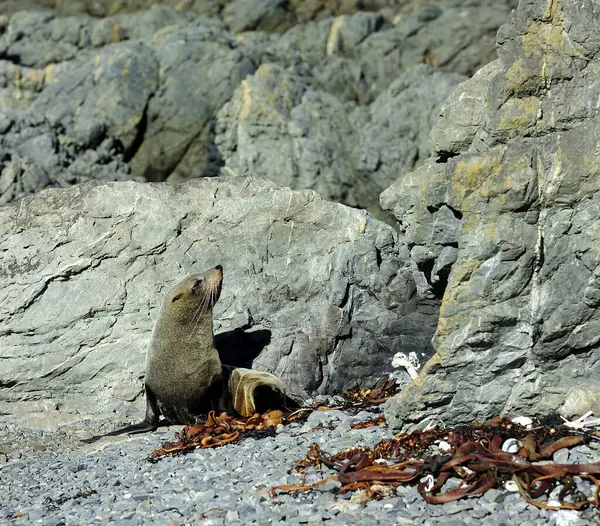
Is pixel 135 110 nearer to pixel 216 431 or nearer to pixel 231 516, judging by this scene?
pixel 216 431

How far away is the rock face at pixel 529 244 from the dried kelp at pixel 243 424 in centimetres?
106

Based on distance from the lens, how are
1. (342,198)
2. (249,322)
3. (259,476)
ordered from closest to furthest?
(259,476)
(249,322)
(342,198)

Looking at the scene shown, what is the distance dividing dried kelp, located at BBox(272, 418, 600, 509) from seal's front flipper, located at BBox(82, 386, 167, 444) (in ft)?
8.39

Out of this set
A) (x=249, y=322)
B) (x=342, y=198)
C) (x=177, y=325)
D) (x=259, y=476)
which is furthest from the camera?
(x=342, y=198)

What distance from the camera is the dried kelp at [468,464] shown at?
5.43 meters

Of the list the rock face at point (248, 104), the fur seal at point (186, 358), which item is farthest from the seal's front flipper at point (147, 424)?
the rock face at point (248, 104)

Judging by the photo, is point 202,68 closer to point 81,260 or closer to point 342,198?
point 342,198

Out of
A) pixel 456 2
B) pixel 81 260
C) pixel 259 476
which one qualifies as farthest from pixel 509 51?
pixel 456 2

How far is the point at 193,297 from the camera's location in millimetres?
9070

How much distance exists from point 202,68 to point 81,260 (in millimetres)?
10908

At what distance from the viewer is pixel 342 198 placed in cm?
1878

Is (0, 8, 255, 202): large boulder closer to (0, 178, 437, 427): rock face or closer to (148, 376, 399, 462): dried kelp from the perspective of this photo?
(0, 178, 437, 427): rock face

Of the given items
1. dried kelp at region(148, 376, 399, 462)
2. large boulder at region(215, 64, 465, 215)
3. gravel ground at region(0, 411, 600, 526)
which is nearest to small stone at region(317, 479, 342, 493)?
gravel ground at region(0, 411, 600, 526)

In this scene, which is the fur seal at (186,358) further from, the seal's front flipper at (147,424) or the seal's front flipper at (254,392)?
the seal's front flipper at (254,392)
